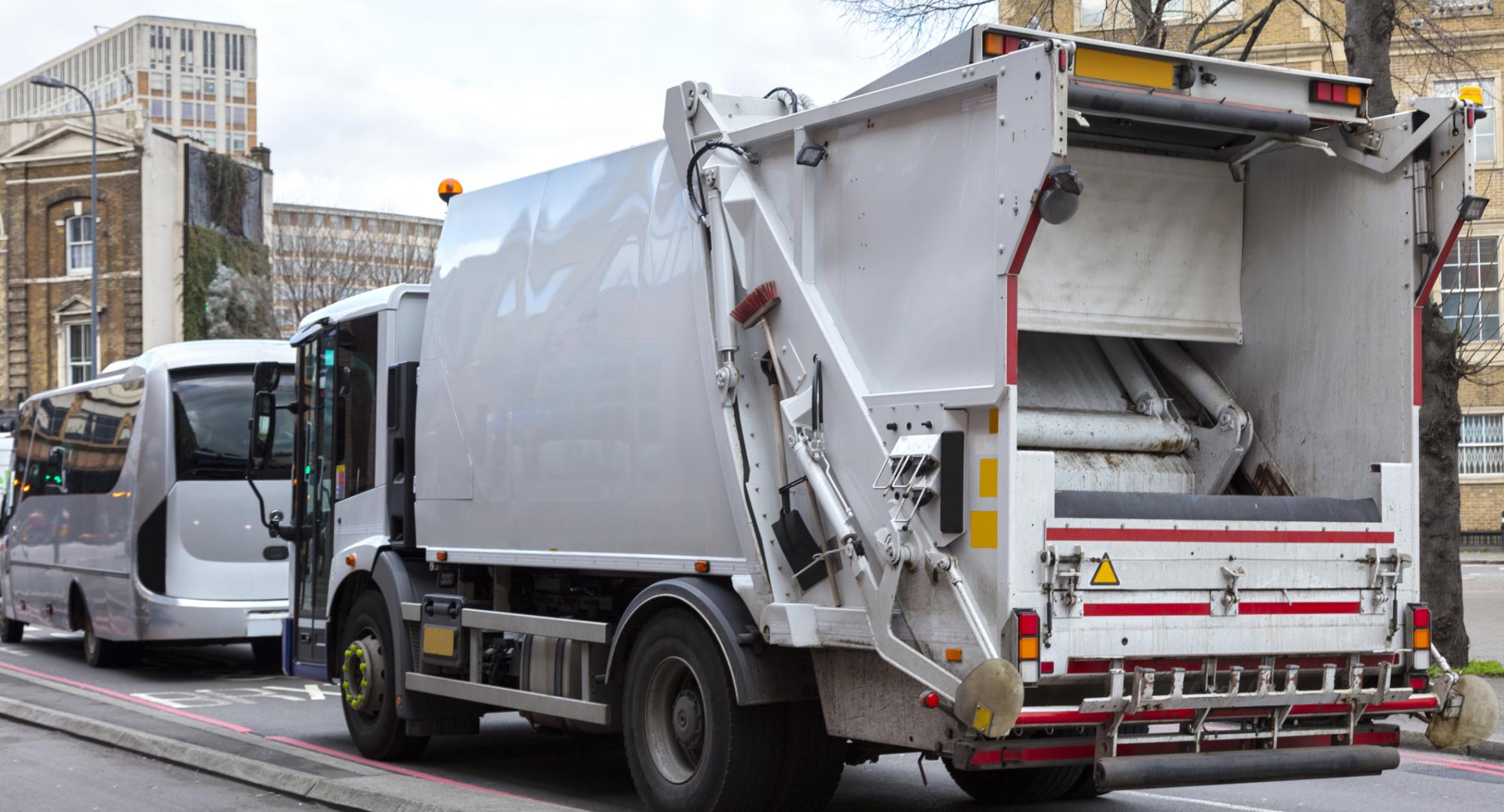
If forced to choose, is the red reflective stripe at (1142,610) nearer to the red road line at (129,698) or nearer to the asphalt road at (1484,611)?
the red road line at (129,698)

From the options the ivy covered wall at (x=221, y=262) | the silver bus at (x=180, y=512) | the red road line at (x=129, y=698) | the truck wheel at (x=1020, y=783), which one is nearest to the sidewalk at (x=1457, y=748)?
the truck wheel at (x=1020, y=783)

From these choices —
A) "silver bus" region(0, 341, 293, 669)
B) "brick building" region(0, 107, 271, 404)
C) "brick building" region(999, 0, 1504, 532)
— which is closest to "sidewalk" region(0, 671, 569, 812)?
"silver bus" region(0, 341, 293, 669)

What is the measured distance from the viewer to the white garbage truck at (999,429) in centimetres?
607

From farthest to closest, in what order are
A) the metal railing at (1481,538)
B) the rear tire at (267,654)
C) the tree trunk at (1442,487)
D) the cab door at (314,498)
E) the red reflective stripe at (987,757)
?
the metal railing at (1481,538) → the rear tire at (267,654) → the tree trunk at (1442,487) → the cab door at (314,498) → the red reflective stripe at (987,757)

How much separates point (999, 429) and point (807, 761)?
6.15ft

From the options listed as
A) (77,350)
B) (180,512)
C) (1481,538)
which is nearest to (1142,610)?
(180,512)

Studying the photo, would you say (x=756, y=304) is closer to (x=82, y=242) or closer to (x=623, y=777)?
(x=623, y=777)

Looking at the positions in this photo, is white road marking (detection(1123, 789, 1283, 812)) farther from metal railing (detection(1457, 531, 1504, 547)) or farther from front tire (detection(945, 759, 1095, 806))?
metal railing (detection(1457, 531, 1504, 547))

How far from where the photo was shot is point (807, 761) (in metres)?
7.03

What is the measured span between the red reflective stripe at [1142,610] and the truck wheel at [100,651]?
41.2 ft

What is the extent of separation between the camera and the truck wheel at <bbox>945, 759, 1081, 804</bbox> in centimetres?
838

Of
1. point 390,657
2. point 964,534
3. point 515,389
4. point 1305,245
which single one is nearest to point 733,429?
point 964,534

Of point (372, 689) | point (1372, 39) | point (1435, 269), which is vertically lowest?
point (372, 689)

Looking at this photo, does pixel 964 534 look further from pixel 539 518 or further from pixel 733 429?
pixel 539 518
